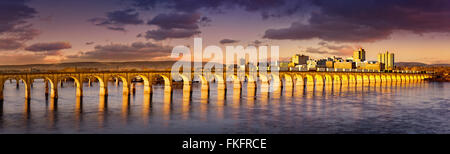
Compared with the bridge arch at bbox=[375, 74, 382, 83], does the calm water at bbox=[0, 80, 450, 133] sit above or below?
below

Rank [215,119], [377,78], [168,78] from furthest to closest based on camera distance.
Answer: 1. [377,78]
2. [168,78]
3. [215,119]

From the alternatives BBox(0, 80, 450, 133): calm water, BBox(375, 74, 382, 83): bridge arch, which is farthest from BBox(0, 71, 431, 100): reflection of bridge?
BBox(0, 80, 450, 133): calm water

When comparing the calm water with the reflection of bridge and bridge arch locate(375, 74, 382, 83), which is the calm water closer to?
the reflection of bridge

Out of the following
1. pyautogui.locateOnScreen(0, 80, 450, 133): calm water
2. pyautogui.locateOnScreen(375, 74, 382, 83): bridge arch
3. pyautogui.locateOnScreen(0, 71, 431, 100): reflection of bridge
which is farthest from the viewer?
pyautogui.locateOnScreen(375, 74, 382, 83): bridge arch

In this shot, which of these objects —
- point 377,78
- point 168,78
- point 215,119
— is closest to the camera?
point 215,119

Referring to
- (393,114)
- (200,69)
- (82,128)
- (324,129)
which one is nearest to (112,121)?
(82,128)

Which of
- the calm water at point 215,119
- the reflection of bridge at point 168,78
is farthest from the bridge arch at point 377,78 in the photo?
the calm water at point 215,119

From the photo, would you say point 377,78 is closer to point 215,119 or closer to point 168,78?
point 168,78

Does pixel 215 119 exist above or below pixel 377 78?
below

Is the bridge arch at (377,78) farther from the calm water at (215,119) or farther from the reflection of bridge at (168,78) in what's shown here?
the calm water at (215,119)

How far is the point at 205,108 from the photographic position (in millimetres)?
51031

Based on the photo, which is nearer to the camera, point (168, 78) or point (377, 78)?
point (168, 78)

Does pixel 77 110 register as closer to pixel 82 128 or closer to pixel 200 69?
pixel 82 128

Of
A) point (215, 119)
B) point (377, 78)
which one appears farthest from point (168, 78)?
point (377, 78)
